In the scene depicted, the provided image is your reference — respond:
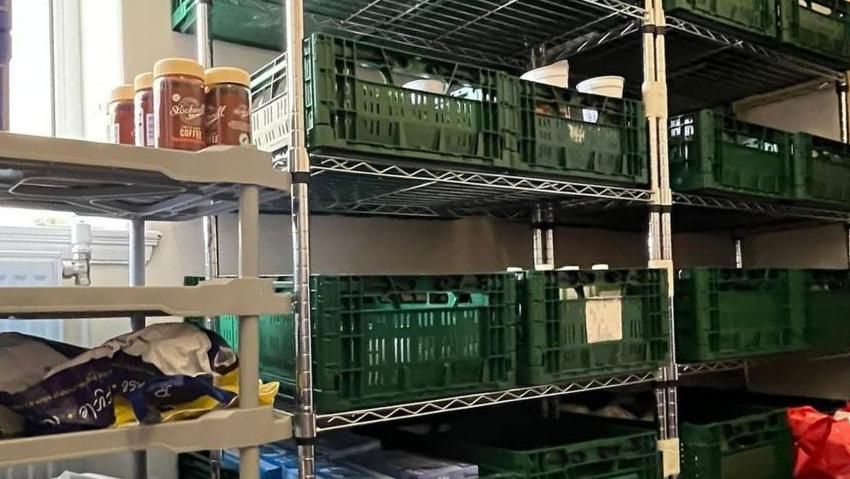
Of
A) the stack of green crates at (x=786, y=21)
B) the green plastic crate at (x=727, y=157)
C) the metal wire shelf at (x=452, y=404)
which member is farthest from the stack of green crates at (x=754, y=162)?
the metal wire shelf at (x=452, y=404)

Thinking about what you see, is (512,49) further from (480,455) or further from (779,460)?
(779,460)

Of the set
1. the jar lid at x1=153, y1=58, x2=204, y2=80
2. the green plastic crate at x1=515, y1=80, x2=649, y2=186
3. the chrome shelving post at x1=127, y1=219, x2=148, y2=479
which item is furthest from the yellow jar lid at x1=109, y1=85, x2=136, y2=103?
the green plastic crate at x1=515, y1=80, x2=649, y2=186

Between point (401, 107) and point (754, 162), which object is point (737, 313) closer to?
point (754, 162)

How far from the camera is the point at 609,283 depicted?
1.92 meters

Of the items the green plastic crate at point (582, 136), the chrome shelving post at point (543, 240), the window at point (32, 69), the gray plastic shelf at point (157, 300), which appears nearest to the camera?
the gray plastic shelf at point (157, 300)

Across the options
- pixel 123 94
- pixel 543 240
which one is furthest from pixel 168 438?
pixel 543 240

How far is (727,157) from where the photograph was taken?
217 centimetres

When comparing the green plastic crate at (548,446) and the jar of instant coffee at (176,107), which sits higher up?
the jar of instant coffee at (176,107)

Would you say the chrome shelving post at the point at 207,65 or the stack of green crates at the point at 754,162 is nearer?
the chrome shelving post at the point at 207,65

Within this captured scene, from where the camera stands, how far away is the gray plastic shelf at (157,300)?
1.06 m

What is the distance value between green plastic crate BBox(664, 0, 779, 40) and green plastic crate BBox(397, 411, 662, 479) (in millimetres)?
1105

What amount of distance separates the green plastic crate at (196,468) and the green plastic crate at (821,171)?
1819mm

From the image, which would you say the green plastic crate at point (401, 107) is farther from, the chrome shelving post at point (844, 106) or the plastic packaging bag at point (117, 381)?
the chrome shelving post at point (844, 106)

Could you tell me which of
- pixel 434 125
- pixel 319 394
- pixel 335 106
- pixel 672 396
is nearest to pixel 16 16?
pixel 335 106
